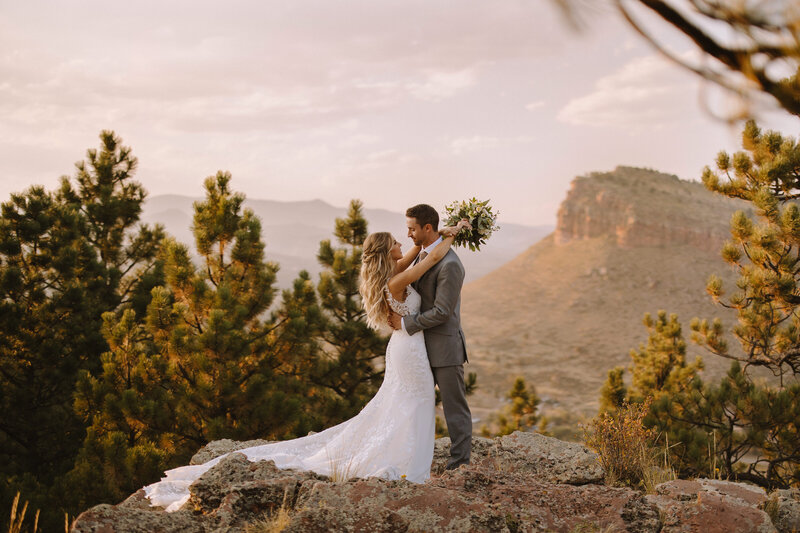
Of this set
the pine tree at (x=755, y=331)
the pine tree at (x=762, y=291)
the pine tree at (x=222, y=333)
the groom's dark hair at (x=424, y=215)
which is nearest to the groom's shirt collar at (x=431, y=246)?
the groom's dark hair at (x=424, y=215)

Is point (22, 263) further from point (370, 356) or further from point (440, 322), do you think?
point (440, 322)

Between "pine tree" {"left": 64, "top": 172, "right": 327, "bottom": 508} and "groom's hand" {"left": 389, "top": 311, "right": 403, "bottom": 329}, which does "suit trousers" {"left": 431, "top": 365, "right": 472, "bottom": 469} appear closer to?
"groom's hand" {"left": 389, "top": 311, "right": 403, "bottom": 329}

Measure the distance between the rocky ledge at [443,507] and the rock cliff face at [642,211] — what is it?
66168 mm

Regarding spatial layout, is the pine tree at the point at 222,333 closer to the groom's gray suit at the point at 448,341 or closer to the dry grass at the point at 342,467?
the dry grass at the point at 342,467

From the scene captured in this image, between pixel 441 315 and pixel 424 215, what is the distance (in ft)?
3.15

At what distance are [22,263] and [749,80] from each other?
11.7 metres

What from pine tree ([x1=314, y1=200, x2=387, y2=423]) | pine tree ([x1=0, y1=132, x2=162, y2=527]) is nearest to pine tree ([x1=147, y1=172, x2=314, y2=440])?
pine tree ([x1=314, y1=200, x2=387, y2=423])

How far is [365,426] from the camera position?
5430 mm

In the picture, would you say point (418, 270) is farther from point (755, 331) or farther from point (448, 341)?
point (755, 331)

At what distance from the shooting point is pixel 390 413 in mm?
5352

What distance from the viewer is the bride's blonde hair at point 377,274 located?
17.7 feet

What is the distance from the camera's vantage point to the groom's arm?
529 centimetres

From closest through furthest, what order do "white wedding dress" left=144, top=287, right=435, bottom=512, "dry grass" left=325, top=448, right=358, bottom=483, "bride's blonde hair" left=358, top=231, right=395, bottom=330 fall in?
"dry grass" left=325, top=448, right=358, bottom=483 → "white wedding dress" left=144, top=287, right=435, bottom=512 → "bride's blonde hair" left=358, top=231, right=395, bottom=330

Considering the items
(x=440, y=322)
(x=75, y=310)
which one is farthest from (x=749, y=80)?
(x=75, y=310)
